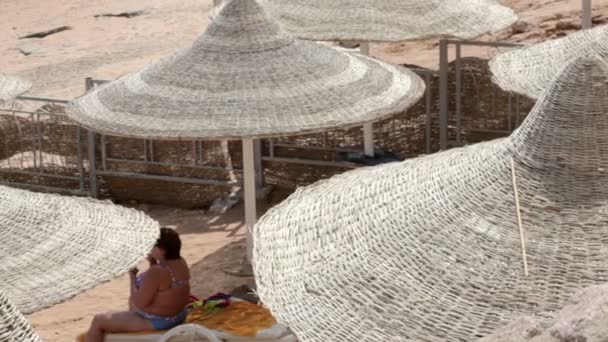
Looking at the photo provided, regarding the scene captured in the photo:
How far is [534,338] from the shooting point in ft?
12.5

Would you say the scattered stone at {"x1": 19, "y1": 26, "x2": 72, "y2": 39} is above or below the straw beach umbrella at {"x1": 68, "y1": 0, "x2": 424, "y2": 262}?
below

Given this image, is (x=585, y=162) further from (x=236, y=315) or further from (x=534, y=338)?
(x=236, y=315)

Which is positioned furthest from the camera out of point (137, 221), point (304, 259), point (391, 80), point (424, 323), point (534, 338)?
point (391, 80)

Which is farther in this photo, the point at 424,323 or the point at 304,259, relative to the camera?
the point at 304,259

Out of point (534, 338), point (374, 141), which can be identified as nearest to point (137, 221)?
point (534, 338)

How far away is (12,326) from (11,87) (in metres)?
7.78

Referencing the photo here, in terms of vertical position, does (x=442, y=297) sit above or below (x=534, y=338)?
below

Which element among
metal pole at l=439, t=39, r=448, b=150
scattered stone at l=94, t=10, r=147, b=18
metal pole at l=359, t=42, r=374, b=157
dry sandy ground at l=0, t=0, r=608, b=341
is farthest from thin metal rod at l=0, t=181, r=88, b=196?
scattered stone at l=94, t=10, r=147, b=18

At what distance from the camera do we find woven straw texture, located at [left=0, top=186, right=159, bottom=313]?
22.7ft

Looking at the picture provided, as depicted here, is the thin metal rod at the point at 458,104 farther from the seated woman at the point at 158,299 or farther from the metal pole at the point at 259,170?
the seated woman at the point at 158,299

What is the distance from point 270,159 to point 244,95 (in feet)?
11.3

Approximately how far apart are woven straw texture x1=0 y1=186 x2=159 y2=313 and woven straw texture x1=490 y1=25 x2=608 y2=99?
329 centimetres

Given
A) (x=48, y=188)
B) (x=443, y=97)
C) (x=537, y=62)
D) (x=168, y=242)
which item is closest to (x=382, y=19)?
(x=443, y=97)

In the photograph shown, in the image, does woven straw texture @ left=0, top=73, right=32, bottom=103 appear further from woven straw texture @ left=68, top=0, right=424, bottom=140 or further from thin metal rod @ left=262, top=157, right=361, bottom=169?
thin metal rod @ left=262, top=157, right=361, bottom=169
